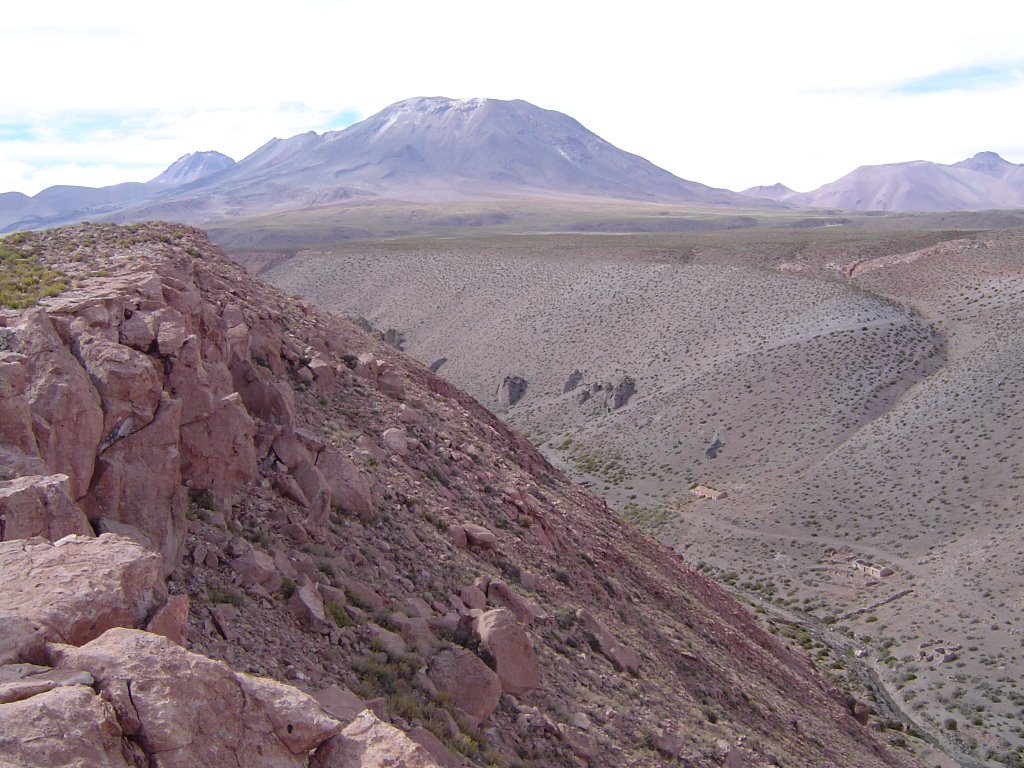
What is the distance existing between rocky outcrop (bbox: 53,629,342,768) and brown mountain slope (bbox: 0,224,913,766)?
0.11 feet

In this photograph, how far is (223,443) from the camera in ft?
36.5

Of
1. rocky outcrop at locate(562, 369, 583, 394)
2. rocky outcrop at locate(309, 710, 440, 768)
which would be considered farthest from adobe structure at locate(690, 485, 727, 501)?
rocky outcrop at locate(309, 710, 440, 768)

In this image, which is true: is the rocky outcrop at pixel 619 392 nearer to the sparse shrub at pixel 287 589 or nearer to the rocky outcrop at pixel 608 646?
the rocky outcrop at pixel 608 646

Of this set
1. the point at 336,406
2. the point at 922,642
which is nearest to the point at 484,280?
the point at 922,642

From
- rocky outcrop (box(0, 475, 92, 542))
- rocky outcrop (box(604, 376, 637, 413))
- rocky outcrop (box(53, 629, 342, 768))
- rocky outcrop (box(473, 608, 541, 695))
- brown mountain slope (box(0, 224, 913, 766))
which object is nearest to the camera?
rocky outcrop (box(53, 629, 342, 768))

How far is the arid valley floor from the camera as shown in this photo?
26562mm

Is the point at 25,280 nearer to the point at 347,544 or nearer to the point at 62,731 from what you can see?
the point at 347,544

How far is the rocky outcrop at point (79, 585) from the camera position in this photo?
5844 millimetres

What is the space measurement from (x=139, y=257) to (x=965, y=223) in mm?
145945

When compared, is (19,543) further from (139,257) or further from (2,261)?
(2,261)

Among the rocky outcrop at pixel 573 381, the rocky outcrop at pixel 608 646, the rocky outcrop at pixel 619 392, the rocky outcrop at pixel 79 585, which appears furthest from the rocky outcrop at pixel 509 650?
the rocky outcrop at pixel 573 381

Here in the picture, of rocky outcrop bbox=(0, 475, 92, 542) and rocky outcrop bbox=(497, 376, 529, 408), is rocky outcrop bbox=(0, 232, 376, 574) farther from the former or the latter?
rocky outcrop bbox=(497, 376, 529, 408)

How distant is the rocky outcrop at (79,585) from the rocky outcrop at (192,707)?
42cm

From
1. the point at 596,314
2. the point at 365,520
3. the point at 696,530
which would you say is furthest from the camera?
the point at 596,314
